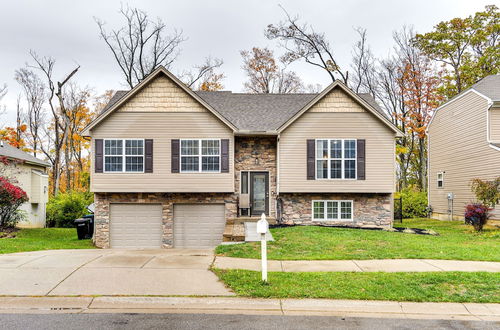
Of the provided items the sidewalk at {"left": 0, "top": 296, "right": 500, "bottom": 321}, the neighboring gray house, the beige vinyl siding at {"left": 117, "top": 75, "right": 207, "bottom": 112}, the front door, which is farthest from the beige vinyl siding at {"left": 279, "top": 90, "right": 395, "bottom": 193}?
the neighboring gray house

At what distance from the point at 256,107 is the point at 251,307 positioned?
1427 centimetres

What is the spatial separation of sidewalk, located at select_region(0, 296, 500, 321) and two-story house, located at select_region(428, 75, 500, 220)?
13671mm

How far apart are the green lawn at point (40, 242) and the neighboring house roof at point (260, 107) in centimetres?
528

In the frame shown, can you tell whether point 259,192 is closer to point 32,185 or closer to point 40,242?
point 40,242

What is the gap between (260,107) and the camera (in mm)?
19828

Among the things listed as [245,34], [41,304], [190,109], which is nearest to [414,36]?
[245,34]

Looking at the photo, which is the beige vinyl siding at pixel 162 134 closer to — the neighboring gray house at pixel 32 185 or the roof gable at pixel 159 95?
the roof gable at pixel 159 95

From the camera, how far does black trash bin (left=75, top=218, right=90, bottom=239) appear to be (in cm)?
1898

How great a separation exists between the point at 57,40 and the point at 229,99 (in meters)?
18.3

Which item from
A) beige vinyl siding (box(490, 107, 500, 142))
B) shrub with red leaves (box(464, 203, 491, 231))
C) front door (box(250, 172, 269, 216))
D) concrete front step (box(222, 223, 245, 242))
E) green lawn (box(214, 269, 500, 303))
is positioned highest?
beige vinyl siding (box(490, 107, 500, 142))

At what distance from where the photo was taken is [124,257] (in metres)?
10.0

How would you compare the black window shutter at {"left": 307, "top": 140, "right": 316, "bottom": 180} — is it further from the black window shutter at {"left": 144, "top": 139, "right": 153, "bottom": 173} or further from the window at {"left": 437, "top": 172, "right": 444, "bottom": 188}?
the window at {"left": 437, "top": 172, "right": 444, "bottom": 188}

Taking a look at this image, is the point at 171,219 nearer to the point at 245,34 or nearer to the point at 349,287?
the point at 349,287

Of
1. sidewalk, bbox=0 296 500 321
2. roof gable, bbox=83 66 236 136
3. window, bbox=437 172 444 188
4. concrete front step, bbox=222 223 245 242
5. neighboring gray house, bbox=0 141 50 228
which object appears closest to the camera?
sidewalk, bbox=0 296 500 321
